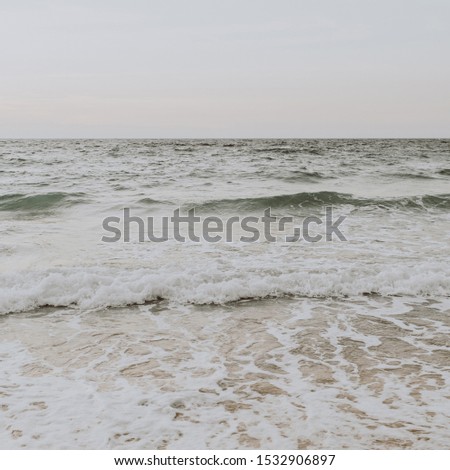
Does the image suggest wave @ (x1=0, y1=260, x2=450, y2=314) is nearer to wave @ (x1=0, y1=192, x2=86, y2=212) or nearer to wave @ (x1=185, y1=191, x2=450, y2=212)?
wave @ (x1=185, y1=191, x2=450, y2=212)

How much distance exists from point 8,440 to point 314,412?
2092 millimetres

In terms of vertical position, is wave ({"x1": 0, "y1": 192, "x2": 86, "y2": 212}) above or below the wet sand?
above

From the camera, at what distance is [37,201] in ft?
46.3

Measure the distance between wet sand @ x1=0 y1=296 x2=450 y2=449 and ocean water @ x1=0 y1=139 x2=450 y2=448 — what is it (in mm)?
16

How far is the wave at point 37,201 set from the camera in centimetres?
1359

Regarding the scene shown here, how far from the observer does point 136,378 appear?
4.06 m

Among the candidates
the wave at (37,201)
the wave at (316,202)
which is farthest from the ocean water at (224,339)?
the wave at (316,202)

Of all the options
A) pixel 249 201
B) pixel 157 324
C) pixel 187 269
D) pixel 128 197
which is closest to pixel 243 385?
pixel 157 324

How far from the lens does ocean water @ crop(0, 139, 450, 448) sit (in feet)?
10.9

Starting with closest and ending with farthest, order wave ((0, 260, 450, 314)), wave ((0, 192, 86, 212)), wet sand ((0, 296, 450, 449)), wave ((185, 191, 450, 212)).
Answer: wet sand ((0, 296, 450, 449))
wave ((0, 260, 450, 314))
wave ((0, 192, 86, 212))
wave ((185, 191, 450, 212))

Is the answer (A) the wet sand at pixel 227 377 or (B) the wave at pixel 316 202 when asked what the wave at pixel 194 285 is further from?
(B) the wave at pixel 316 202

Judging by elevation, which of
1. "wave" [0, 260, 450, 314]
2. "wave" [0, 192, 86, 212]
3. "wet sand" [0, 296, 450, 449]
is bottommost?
"wet sand" [0, 296, 450, 449]

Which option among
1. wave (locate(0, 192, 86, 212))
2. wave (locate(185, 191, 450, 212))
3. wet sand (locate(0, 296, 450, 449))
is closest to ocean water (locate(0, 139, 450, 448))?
wet sand (locate(0, 296, 450, 449))

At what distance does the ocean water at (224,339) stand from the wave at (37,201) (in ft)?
6.50
